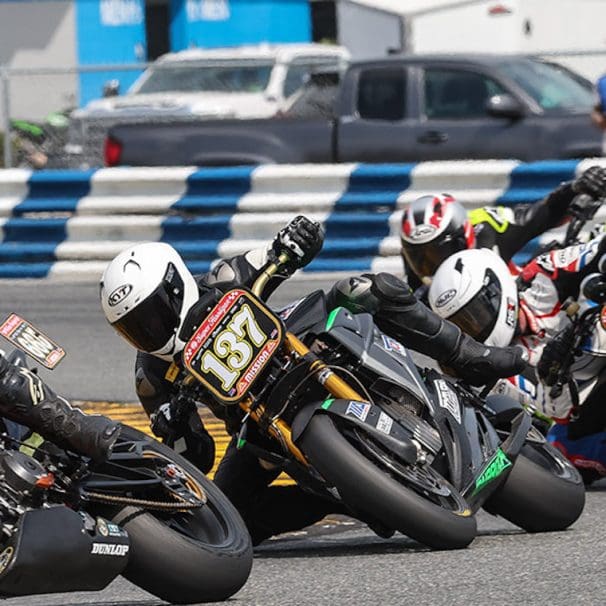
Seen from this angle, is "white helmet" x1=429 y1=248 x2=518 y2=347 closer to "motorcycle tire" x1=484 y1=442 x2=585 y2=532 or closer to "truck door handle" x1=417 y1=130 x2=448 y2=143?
"motorcycle tire" x1=484 y1=442 x2=585 y2=532

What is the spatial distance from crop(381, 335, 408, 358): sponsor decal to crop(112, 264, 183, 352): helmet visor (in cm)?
71

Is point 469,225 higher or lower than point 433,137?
Answer: higher

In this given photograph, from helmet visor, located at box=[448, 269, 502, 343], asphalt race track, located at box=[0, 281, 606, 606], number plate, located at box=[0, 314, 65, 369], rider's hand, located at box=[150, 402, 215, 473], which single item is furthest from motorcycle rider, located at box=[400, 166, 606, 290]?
number plate, located at box=[0, 314, 65, 369]

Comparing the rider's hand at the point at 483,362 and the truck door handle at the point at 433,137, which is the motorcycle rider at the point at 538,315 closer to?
the rider's hand at the point at 483,362

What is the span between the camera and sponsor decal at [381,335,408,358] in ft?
19.1

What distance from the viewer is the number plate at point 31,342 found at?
4.77m

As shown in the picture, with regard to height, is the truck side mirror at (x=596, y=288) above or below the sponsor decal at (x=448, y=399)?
above

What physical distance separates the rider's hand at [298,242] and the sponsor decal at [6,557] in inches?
73.1

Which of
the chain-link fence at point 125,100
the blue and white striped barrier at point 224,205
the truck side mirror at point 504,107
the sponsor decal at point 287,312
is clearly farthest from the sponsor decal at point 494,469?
the chain-link fence at point 125,100

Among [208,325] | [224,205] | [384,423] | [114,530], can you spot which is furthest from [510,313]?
[224,205]

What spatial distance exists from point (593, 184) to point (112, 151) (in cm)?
679

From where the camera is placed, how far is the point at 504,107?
13.1m

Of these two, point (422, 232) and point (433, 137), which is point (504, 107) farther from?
point (422, 232)

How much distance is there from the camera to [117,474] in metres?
4.82
